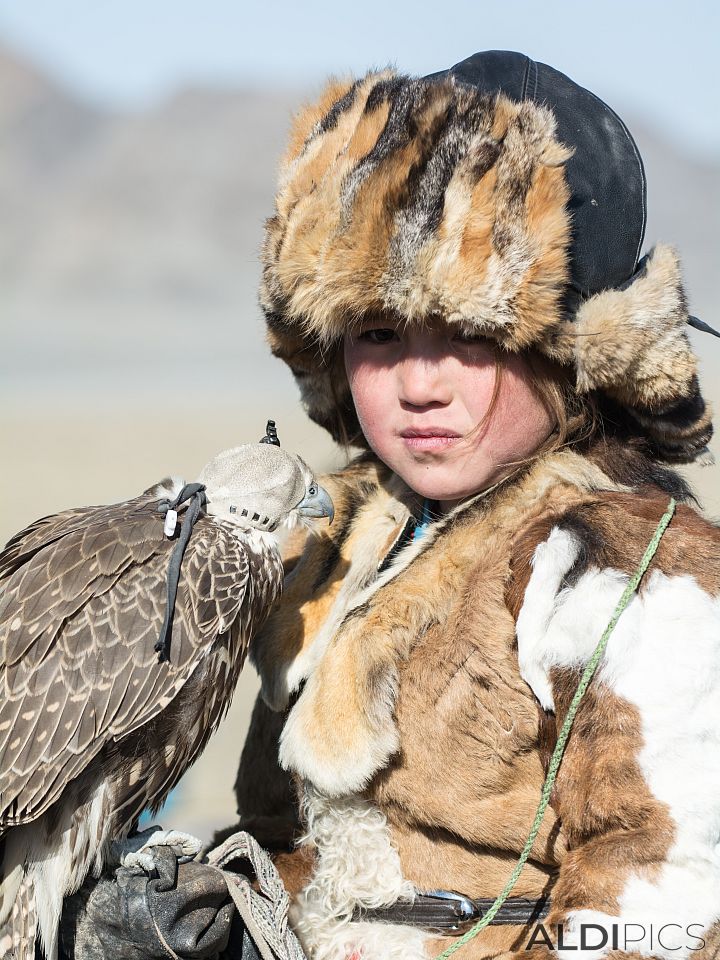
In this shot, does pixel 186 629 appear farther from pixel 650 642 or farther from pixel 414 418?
pixel 650 642

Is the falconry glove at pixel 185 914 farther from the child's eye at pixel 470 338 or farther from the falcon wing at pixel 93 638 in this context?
the child's eye at pixel 470 338

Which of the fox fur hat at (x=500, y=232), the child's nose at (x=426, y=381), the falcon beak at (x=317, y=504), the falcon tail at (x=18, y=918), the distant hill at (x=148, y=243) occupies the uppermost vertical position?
A: the distant hill at (x=148, y=243)

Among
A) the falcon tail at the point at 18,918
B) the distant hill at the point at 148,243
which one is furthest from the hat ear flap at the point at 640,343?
the distant hill at the point at 148,243

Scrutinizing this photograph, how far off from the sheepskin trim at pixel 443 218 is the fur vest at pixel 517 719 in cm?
38

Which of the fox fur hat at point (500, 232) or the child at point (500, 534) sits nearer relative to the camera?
the child at point (500, 534)

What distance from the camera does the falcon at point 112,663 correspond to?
82.2 inches

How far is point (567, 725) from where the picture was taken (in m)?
1.73

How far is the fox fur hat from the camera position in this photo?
73.2 inches

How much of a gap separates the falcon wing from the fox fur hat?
554mm

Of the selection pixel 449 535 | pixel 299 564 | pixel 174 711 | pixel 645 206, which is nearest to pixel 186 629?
pixel 174 711

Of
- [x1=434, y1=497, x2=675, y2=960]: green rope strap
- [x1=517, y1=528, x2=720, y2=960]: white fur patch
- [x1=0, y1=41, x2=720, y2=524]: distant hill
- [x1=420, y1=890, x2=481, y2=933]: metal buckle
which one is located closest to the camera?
[x1=517, y1=528, x2=720, y2=960]: white fur patch

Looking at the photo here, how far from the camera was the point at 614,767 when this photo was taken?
66.1 inches

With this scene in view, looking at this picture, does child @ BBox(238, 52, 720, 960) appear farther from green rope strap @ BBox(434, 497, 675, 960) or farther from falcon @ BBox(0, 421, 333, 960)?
falcon @ BBox(0, 421, 333, 960)

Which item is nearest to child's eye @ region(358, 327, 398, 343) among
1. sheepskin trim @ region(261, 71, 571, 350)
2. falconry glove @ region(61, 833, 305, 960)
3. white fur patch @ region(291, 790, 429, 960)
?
sheepskin trim @ region(261, 71, 571, 350)
